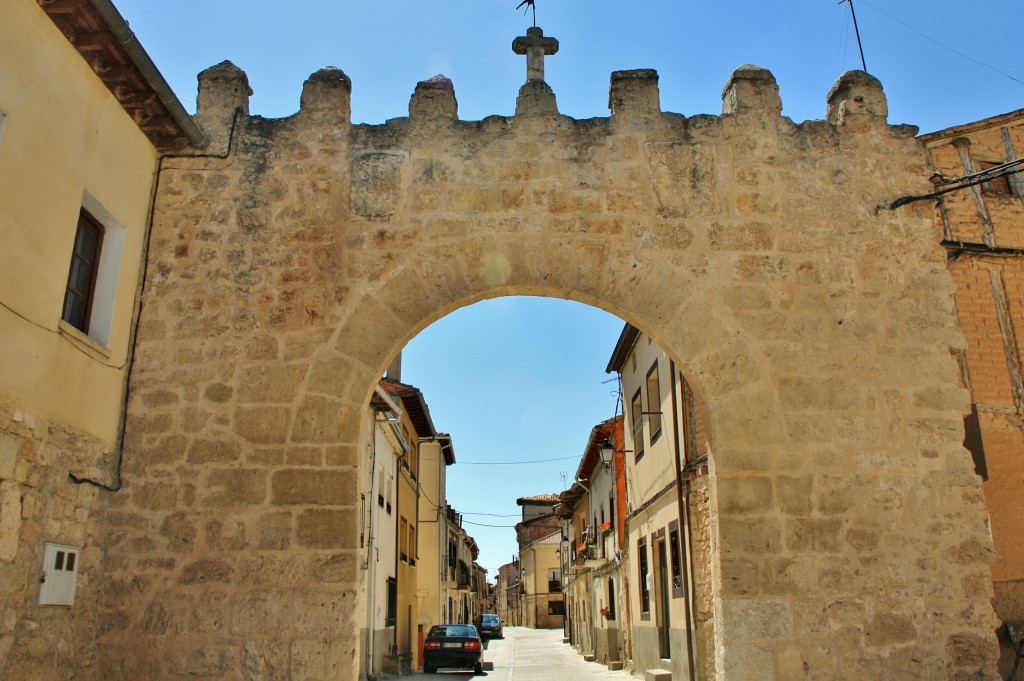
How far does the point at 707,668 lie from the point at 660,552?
9.48 feet

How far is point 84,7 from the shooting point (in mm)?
4371

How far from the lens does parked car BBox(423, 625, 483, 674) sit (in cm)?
1557

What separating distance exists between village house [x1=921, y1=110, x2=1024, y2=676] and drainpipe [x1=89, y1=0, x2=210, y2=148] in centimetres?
606

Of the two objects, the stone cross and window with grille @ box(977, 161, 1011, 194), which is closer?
the stone cross

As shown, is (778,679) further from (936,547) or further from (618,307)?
(618,307)

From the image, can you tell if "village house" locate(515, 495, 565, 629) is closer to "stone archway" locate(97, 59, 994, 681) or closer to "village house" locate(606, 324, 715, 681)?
"village house" locate(606, 324, 715, 681)

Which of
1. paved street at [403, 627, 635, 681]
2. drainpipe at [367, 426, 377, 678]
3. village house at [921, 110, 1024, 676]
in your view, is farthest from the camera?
paved street at [403, 627, 635, 681]

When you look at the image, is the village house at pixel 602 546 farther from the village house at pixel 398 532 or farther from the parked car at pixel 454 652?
the village house at pixel 398 532

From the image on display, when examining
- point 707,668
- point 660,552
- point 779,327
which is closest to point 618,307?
point 779,327

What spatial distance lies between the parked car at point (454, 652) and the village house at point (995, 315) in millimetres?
10266

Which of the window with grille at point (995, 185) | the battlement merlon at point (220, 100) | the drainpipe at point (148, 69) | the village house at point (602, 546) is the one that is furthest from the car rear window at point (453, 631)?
the drainpipe at point (148, 69)

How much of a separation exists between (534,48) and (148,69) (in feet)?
8.33

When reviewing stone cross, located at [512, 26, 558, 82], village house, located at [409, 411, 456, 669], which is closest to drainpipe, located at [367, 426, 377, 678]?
stone cross, located at [512, 26, 558, 82]

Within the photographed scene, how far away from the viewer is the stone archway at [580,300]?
183 inches
